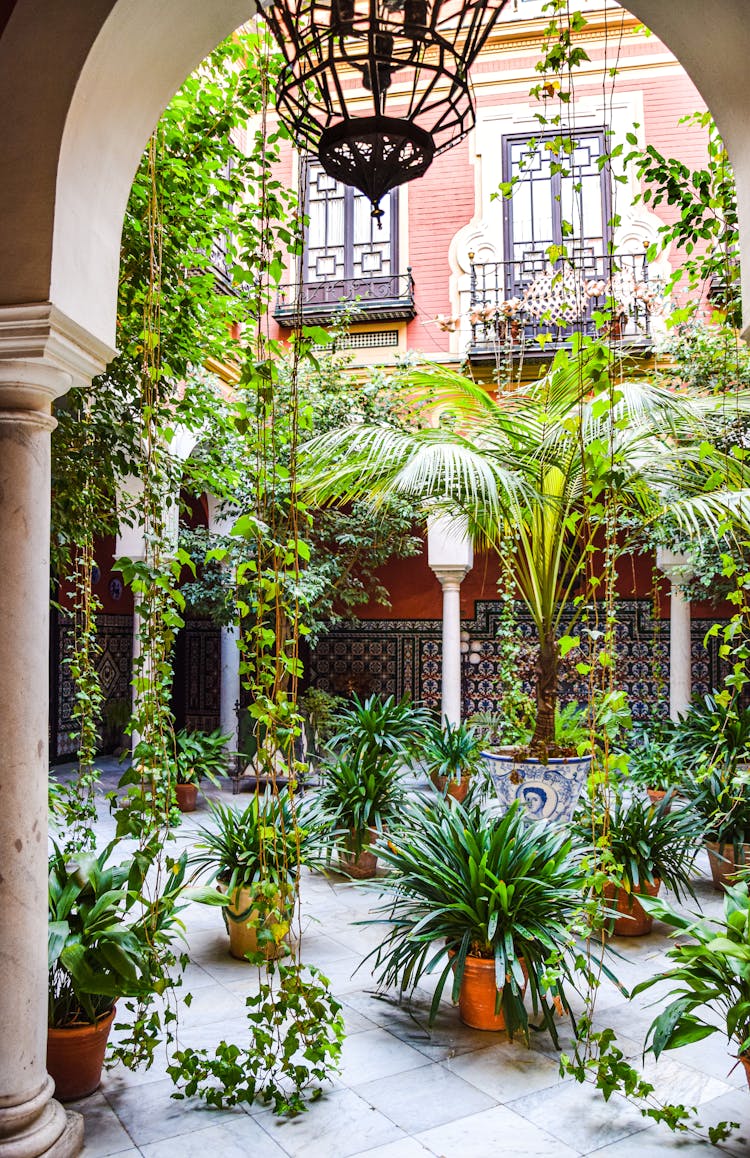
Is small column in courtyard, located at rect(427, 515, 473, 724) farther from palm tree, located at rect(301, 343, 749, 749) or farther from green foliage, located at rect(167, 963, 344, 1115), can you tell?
green foliage, located at rect(167, 963, 344, 1115)

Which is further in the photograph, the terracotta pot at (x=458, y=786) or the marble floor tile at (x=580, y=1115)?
the terracotta pot at (x=458, y=786)

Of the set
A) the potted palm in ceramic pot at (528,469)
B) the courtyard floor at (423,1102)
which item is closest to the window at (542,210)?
the potted palm in ceramic pot at (528,469)

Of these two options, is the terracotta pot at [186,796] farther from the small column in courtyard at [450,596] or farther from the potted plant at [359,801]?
the small column in courtyard at [450,596]

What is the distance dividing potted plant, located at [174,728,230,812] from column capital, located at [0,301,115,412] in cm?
496

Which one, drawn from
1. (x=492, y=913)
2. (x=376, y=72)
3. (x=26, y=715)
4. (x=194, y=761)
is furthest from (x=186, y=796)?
(x=376, y=72)

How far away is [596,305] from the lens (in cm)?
953

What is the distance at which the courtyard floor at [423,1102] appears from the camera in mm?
2510

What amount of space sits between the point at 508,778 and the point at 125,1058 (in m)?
3.08

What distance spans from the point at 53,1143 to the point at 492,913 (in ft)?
5.25

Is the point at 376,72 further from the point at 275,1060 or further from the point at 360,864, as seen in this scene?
the point at 360,864

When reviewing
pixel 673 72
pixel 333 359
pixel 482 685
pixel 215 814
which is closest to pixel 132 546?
pixel 333 359

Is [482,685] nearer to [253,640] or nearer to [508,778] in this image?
[508,778]

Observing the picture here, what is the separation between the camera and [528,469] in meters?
4.86

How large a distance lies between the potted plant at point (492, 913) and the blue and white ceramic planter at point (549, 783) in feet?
4.98
